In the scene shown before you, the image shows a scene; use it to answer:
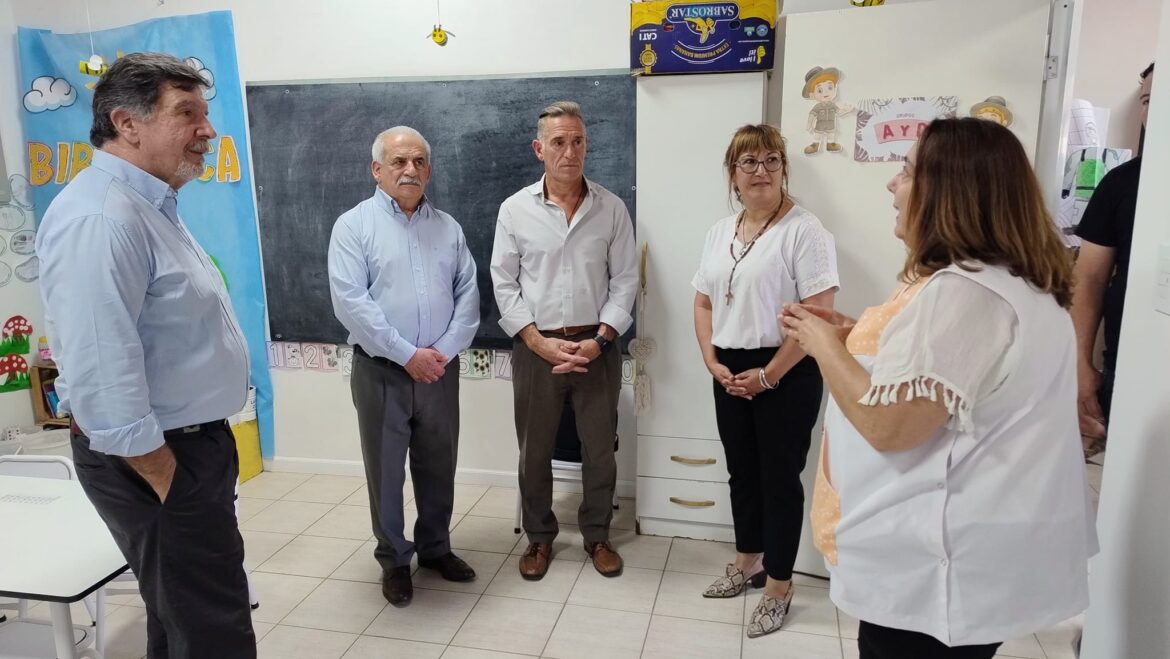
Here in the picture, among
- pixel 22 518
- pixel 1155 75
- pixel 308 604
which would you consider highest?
pixel 1155 75

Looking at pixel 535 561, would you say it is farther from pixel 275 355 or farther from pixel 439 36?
pixel 439 36

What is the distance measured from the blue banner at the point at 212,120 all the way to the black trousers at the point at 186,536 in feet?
7.15

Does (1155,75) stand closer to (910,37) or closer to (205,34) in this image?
(910,37)

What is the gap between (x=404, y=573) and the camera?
2.58 meters

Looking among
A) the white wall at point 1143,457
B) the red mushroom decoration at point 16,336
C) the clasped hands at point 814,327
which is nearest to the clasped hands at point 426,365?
the clasped hands at point 814,327

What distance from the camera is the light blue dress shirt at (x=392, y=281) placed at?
94.2 inches

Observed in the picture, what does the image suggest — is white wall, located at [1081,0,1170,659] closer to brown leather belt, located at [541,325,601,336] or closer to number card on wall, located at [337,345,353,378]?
brown leather belt, located at [541,325,601,336]

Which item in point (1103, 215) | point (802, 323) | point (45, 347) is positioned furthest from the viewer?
point (45, 347)

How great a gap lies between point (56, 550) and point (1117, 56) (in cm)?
545

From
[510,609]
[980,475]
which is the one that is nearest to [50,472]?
[510,609]

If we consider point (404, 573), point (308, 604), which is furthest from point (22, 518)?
point (404, 573)

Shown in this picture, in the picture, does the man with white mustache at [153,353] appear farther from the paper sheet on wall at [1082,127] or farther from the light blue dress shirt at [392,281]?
the paper sheet on wall at [1082,127]

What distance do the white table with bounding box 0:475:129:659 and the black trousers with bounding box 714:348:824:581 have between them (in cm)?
176

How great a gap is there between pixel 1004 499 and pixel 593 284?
1.70m
